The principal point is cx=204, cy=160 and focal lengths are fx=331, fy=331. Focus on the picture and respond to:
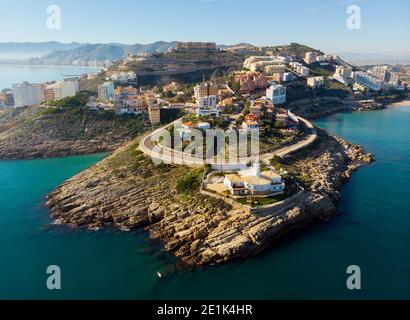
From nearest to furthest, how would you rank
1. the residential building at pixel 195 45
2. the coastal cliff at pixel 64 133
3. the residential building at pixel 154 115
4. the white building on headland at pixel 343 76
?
1. the coastal cliff at pixel 64 133
2. the residential building at pixel 154 115
3. the white building on headland at pixel 343 76
4. the residential building at pixel 195 45

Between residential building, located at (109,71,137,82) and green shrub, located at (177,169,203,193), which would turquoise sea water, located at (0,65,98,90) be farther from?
green shrub, located at (177,169,203,193)

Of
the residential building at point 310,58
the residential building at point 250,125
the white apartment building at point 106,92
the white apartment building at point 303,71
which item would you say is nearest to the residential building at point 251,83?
the white apartment building at point 303,71

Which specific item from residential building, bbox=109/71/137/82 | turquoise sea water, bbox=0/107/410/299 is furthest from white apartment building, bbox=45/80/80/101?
turquoise sea water, bbox=0/107/410/299

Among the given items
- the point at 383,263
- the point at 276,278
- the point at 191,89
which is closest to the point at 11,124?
the point at 191,89

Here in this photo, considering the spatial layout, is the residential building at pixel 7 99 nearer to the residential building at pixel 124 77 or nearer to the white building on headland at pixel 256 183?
the residential building at pixel 124 77

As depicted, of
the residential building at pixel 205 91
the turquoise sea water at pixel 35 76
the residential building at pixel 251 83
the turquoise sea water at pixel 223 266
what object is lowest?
the turquoise sea water at pixel 223 266

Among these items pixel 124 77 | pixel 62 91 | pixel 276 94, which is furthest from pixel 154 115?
pixel 124 77
